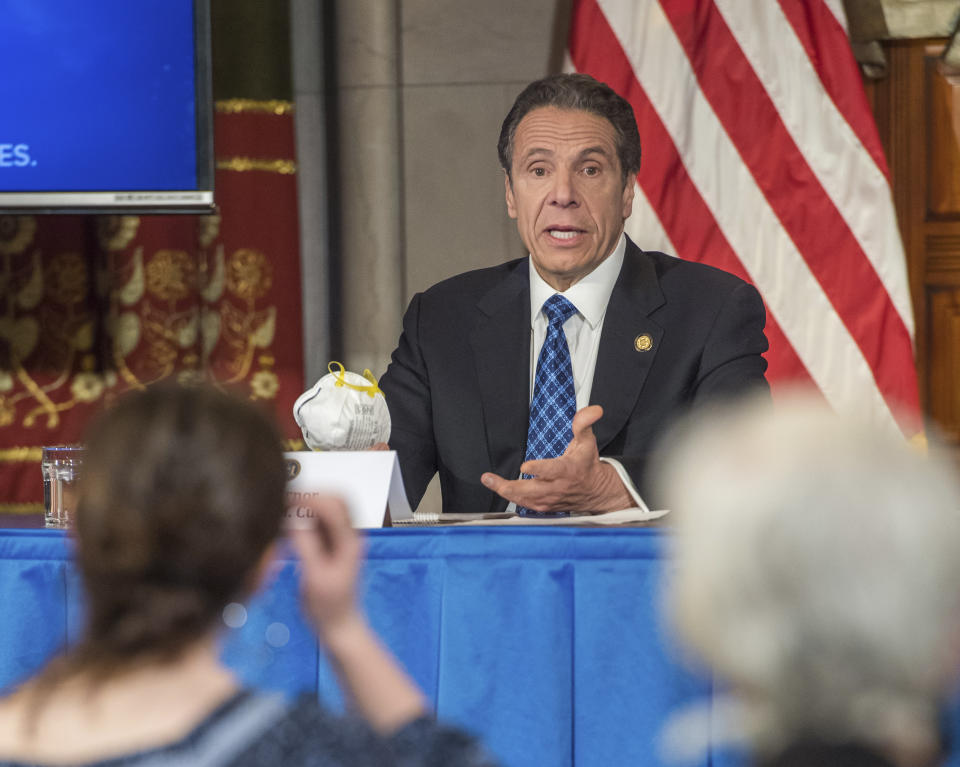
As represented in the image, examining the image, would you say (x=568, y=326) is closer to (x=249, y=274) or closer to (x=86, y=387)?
(x=249, y=274)

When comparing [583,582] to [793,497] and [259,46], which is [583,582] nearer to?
[793,497]

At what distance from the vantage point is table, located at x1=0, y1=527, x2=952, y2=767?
1405 mm

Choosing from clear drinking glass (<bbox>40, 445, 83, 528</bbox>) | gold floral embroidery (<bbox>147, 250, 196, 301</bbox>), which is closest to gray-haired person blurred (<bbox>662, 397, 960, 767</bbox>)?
clear drinking glass (<bbox>40, 445, 83, 528</bbox>)

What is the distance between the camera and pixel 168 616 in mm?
802

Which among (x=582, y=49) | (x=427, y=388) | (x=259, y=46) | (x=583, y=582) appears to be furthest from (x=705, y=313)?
(x=259, y=46)

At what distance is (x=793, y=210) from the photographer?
319 cm

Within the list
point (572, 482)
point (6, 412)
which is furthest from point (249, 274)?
point (572, 482)

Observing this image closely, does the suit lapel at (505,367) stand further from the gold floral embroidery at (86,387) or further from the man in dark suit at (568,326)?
the gold floral embroidery at (86,387)

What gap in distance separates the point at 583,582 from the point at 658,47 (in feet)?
7.00

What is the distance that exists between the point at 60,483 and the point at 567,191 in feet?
3.80

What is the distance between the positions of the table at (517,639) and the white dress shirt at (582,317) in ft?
2.77

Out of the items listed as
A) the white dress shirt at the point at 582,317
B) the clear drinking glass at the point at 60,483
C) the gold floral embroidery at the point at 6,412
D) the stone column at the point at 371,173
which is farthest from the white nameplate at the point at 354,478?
the gold floral embroidery at the point at 6,412

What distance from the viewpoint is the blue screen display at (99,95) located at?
2930 millimetres

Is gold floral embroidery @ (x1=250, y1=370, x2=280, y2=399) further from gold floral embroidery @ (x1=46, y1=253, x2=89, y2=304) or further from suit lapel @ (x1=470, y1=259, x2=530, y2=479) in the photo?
suit lapel @ (x1=470, y1=259, x2=530, y2=479)
